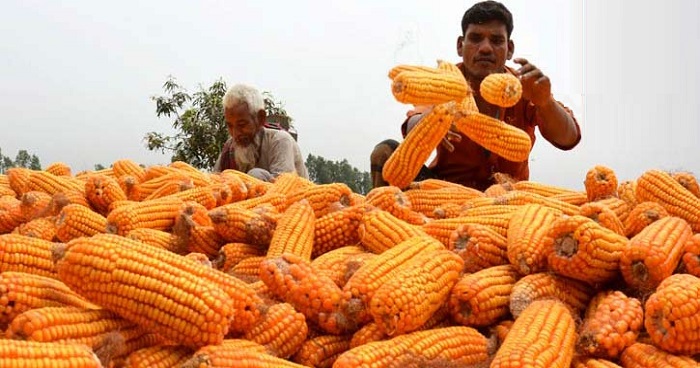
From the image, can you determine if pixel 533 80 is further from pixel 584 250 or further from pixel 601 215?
pixel 584 250

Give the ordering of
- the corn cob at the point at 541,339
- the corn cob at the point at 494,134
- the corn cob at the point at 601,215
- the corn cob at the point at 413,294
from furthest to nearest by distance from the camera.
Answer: the corn cob at the point at 494,134 → the corn cob at the point at 601,215 → the corn cob at the point at 413,294 → the corn cob at the point at 541,339

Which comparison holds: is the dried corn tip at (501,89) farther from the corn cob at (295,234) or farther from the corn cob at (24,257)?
the corn cob at (24,257)

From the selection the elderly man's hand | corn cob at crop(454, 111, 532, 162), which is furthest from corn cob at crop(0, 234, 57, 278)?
the elderly man's hand

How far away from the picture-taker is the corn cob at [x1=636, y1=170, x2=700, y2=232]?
2703mm

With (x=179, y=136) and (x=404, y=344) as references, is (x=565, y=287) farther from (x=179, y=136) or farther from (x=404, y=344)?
(x=179, y=136)

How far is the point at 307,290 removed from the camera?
199cm

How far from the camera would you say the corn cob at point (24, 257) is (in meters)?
2.10

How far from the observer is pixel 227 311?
5.65 ft

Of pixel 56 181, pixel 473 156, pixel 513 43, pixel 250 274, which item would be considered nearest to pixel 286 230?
pixel 250 274

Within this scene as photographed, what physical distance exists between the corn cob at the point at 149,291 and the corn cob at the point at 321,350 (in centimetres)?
29

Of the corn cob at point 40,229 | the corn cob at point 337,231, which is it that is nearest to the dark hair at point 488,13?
the corn cob at point 337,231

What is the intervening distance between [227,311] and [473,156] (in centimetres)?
456

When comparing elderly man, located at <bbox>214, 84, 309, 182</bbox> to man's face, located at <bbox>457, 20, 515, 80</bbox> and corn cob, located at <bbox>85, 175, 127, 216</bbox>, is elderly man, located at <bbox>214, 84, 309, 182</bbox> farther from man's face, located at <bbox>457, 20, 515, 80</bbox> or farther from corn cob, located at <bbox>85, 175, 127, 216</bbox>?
corn cob, located at <bbox>85, 175, 127, 216</bbox>

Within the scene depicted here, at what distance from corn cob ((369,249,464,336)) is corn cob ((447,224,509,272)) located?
0.86ft
